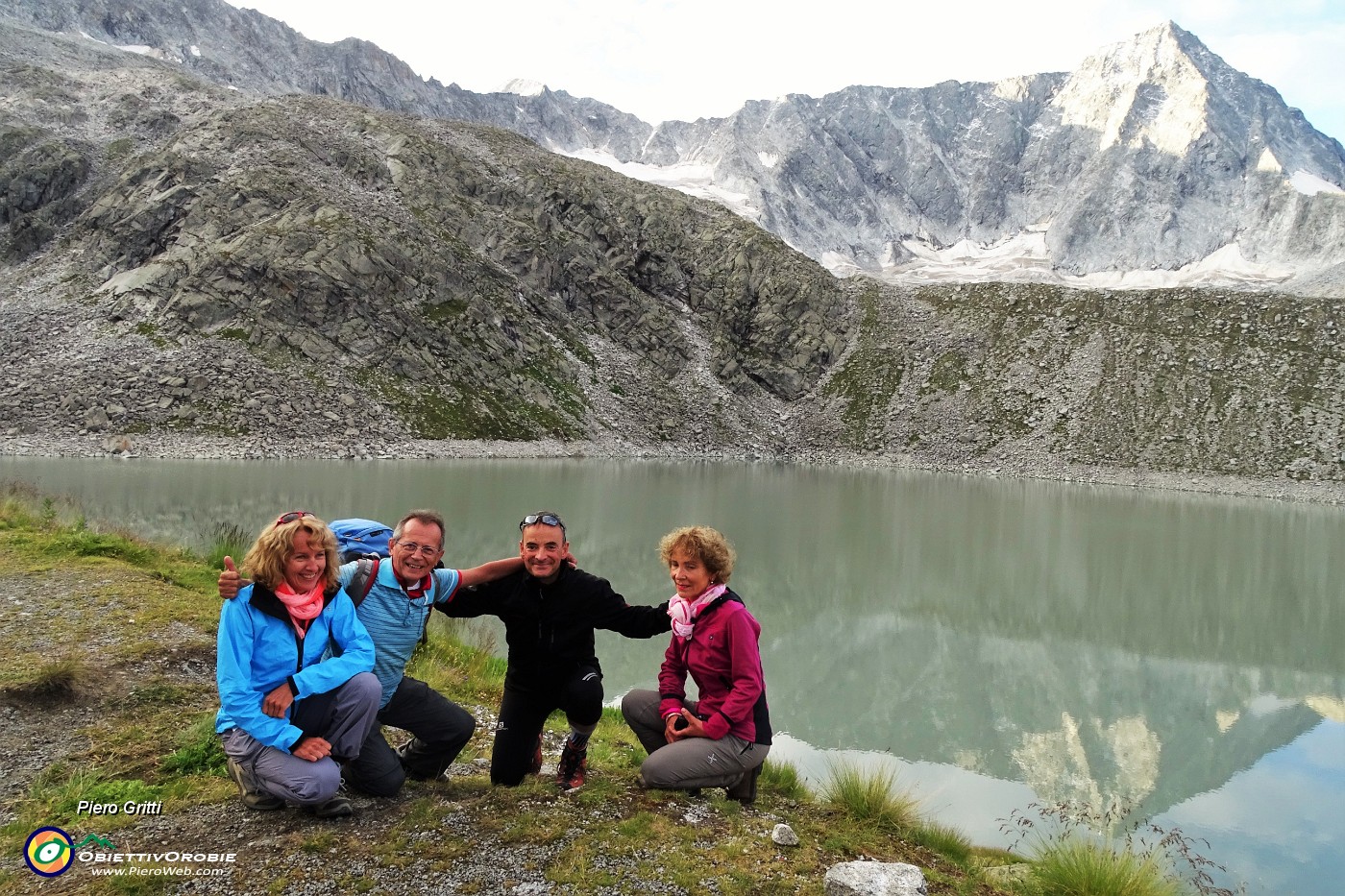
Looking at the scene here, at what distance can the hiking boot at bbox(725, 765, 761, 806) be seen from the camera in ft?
23.2

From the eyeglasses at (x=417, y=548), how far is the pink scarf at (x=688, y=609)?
7.04 feet

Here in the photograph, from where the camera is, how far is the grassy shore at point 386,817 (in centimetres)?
512

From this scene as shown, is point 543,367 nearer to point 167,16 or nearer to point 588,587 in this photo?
point 588,587

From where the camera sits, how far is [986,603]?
2227cm

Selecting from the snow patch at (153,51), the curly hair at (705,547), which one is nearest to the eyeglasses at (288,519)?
the curly hair at (705,547)

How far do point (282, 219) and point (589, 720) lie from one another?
81142 millimetres

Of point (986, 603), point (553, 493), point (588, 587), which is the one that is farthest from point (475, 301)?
point (588, 587)

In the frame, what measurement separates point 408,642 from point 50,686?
4.35 metres

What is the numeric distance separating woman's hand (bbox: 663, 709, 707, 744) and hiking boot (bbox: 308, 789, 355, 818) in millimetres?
2689

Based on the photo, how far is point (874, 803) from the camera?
751 cm

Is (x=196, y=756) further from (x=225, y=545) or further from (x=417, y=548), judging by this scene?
(x=225, y=545)

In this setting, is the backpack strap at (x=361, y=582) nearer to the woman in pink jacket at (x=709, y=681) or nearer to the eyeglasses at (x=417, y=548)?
the eyeglasses at (x=417, y=548)

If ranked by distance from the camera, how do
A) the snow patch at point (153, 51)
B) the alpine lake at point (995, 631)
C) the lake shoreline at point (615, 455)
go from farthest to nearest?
the snow patch at point (153, 51)
the lake shoreline at point (615, 455)
the alpine lake at point (995, 631)

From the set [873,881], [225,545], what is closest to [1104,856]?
[873,881]
